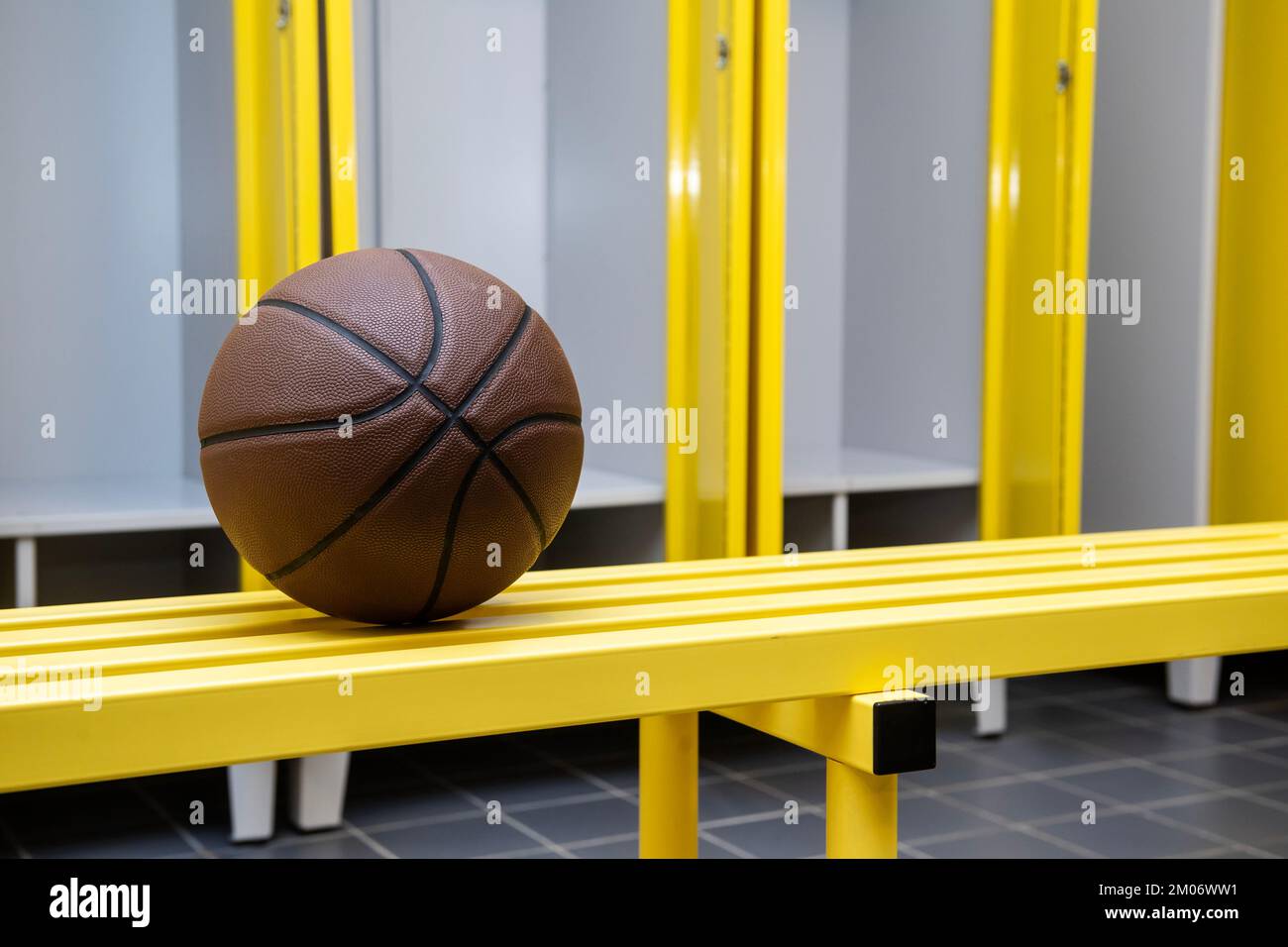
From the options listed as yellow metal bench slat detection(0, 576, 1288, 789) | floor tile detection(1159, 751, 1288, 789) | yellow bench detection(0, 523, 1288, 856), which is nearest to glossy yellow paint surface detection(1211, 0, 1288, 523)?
floor tile detection(1159, 751, 1288, 789)

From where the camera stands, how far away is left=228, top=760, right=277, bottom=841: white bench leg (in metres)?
2.74

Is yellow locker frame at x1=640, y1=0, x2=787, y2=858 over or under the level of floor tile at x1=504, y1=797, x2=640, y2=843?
over

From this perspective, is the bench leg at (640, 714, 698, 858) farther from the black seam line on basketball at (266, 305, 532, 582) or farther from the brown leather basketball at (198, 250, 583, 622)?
the black seam line on basketball at (266, 305, 532, 582)

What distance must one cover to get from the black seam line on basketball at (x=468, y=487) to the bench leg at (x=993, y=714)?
2.21 m

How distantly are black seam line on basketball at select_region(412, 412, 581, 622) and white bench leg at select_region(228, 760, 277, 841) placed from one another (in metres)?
1.40

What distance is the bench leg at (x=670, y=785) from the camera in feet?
6.51

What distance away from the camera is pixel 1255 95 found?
3875 millimetres

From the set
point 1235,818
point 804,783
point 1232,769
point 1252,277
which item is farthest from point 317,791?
point 1252,277

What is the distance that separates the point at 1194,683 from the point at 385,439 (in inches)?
119

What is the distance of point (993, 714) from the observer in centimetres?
351

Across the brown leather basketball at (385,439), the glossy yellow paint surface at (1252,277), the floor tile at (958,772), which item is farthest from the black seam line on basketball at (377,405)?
the glossy yellow paint surface at (1252,277)

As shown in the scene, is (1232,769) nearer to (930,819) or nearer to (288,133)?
(930,819)
